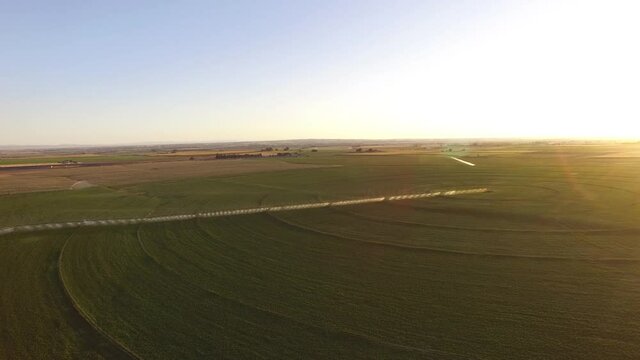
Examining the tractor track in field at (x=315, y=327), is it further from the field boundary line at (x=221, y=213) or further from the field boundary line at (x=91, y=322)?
the field boundary line at (x=221, y=213)

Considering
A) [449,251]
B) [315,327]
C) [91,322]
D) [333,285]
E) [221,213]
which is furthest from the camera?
[221,213]

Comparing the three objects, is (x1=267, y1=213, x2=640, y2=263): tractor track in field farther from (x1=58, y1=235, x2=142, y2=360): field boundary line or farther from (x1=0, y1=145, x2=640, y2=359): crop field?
(x1=58, y1=235, x2=142, y2=360): field boundary line

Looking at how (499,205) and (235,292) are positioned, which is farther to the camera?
(499,205)

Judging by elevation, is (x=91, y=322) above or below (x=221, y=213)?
below

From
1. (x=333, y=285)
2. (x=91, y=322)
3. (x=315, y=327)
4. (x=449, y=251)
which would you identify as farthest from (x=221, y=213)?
(x=315, y=327)

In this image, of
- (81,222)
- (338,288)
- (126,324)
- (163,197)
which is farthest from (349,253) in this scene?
(163,197)

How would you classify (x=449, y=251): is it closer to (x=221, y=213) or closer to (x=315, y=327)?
(x=315, y=327)

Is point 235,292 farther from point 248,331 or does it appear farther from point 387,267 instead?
point 387,267

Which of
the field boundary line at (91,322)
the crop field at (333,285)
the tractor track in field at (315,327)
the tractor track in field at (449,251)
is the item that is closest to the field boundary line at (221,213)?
the crop field at (333,285)

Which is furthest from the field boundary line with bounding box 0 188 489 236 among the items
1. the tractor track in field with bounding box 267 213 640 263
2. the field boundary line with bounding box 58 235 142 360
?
the field boundary line with bounding box 58 235 142 360
